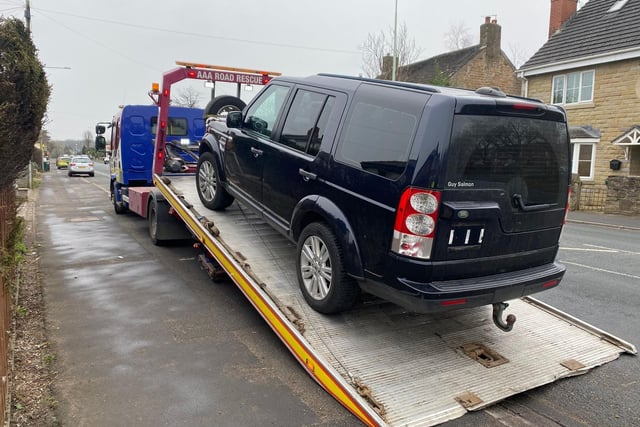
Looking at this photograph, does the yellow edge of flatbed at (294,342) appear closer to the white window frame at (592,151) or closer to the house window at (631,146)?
the house window at (631,146)

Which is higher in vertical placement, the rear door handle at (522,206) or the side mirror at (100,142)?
the side mirror at (100,142)

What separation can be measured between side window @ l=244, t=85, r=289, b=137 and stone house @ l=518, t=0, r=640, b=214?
618 inches

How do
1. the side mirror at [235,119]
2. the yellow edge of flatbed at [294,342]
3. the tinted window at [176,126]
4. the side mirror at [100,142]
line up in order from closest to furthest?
the yellow edge of flatbed at [294,342]
the side mirror at [235,119]
the tinted window at [176,126]
the side mirror at [100,142]

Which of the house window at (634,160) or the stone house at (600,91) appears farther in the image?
the house window at (634,160)

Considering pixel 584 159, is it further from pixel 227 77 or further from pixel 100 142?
pixel 100 142

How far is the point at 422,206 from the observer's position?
346 centimetres

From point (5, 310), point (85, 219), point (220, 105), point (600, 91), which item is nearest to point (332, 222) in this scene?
point (5, 310)

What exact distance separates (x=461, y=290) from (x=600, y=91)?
1949 centimetres

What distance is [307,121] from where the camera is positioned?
4785mm

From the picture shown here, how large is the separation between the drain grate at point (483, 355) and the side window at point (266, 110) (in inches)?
116

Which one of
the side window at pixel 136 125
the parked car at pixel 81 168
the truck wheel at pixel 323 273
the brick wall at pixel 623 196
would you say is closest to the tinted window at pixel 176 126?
the side window at pixel 136 125

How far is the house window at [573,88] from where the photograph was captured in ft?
65.8

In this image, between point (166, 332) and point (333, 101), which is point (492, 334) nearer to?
point (333, 101)

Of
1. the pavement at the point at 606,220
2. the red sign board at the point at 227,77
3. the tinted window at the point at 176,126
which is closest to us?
the red sign board at the point at 227,77
